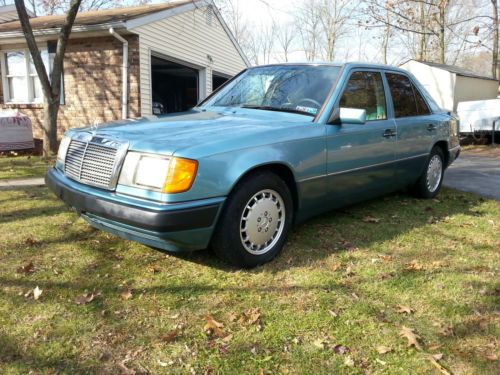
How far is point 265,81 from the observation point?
4.57 metres

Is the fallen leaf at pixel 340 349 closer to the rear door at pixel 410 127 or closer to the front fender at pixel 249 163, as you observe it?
the front fender at pixel 249 163

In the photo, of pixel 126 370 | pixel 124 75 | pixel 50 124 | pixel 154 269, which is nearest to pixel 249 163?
pixel 154 269

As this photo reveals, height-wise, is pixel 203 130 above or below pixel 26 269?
above

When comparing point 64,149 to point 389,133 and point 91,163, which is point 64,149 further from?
point 389,133

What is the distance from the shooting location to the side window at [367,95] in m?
→ 4.31

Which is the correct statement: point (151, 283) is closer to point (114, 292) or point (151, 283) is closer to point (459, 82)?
point (114, 292)

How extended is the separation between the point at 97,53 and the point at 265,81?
8762 mm

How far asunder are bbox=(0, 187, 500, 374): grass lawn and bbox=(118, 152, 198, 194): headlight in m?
0.75

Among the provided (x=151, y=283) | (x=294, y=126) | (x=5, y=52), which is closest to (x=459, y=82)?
(x=5, y=52)

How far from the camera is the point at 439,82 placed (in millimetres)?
20688

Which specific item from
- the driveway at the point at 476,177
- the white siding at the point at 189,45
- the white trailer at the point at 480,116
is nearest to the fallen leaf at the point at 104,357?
the driveway at the point at 476,177

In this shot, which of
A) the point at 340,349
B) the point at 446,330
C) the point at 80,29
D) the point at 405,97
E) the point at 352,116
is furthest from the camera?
the point at 80,29

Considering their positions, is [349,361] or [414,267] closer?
[349,361]

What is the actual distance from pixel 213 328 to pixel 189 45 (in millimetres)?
13636
